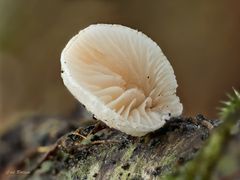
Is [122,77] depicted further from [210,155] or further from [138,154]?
[210,155]

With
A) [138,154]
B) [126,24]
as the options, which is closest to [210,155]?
[138,154]

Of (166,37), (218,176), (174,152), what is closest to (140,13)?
(166,37)

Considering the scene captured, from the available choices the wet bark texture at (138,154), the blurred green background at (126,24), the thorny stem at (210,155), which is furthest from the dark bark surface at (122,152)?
the blurred green background at (126,24)

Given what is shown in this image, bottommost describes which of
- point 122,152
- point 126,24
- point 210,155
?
point 126,24

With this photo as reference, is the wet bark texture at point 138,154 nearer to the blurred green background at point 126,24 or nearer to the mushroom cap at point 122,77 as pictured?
the mushroom cap at point 122,77

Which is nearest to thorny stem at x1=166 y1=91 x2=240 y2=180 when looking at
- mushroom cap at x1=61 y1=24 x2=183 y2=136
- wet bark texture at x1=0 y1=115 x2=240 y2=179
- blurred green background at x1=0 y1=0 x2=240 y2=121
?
wet bark texture at x1=0 y1=115 x2=240 y2=179
